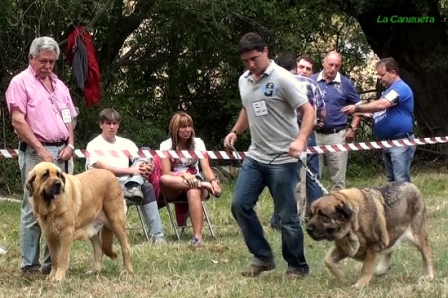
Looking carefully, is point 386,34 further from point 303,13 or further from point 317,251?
point 317,251

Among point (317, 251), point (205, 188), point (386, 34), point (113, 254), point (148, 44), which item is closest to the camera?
point (113, 254)

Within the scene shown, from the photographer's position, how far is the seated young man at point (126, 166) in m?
9.27

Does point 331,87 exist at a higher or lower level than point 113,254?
higher

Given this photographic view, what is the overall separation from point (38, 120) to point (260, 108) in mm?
1873

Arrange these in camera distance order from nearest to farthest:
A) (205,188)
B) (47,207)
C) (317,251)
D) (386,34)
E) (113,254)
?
1. (47,207)
2. (113,254)
3. (317,251)
4. (205,188)
5. (386,34)

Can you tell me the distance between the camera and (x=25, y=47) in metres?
14.7

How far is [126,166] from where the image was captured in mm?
9414

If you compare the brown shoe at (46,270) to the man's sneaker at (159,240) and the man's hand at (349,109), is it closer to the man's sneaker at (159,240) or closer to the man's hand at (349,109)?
the man's sneaker at (159,240)

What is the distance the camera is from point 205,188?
955 cm

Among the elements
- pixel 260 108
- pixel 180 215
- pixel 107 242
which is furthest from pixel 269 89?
pixel 180 215

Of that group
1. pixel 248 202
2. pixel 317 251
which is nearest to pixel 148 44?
pixel 317 251

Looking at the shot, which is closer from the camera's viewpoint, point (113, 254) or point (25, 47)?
point (113, 254)

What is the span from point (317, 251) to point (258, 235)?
1481mm

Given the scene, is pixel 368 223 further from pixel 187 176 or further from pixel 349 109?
pixel 349 109
